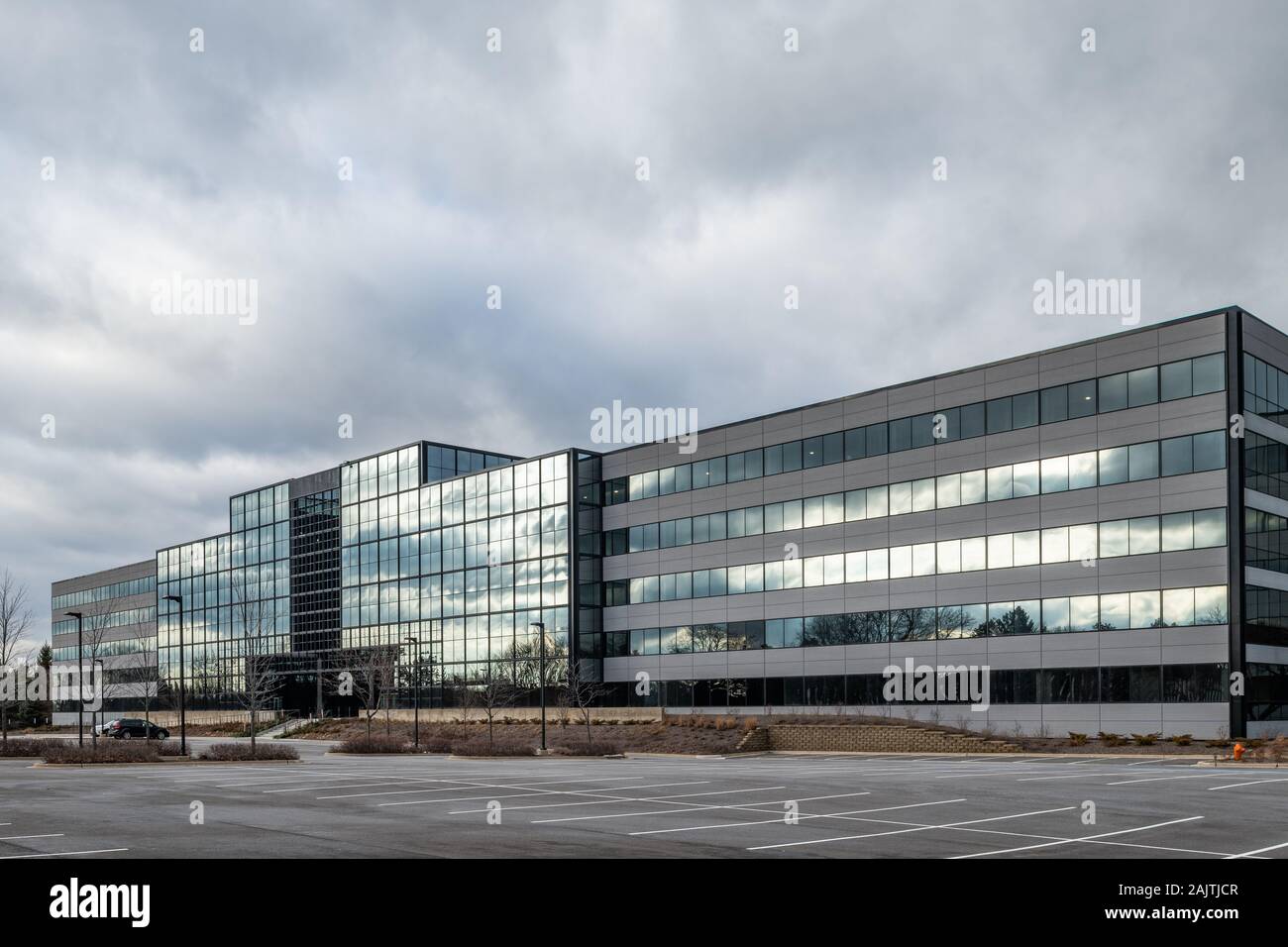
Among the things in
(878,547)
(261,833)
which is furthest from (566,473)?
(261,833)

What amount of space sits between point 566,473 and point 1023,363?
3462 cm

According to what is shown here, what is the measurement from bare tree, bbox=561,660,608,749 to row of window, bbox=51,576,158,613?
235 ft

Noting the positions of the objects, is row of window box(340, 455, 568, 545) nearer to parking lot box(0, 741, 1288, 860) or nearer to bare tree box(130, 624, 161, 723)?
bare tree box(130, 624, 161, 723)

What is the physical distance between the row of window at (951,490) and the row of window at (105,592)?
253 ft

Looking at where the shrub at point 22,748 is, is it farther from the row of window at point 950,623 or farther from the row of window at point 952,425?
the row of window at point 952,425

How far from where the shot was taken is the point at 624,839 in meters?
15.6

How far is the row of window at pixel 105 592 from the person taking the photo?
5094 inches

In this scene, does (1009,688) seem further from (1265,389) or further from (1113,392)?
(1265,389)

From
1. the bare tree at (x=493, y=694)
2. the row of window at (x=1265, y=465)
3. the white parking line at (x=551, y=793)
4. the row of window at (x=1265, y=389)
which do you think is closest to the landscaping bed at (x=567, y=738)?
the bare tree at (x=493, y=694)

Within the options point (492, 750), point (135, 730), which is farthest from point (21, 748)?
point (135, 730)

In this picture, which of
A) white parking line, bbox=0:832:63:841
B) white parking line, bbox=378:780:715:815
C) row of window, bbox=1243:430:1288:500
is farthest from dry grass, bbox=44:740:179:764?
row of window, bbox=1243:430:1288:500

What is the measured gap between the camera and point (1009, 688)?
2146 inches

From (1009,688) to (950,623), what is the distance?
4.46 meters
